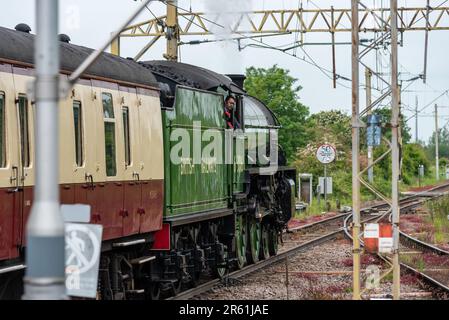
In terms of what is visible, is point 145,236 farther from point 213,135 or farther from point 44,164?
point 44,164

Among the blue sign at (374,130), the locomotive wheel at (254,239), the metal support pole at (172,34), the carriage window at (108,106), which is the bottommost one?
the locomotive wheel at (254,239)

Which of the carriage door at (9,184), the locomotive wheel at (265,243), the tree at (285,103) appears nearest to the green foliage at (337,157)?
the tree at (285,103)

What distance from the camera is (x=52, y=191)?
648 centimetres

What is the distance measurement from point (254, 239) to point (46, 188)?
15.2 metres

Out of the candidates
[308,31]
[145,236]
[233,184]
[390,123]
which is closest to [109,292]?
[145,236]

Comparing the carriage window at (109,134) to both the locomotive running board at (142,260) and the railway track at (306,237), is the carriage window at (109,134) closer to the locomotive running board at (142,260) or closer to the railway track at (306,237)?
the locomotive running board at (142,260)

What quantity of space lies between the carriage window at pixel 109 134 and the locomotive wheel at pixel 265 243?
9783 millimetres

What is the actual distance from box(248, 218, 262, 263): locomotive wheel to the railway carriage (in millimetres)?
42

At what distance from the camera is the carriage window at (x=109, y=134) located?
12.7m

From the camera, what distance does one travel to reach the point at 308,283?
17.4 m

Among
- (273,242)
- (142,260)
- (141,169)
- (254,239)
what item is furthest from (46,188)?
(273,242)

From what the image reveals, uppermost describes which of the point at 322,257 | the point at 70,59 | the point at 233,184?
the point at 70,59

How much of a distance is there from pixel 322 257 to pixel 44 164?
16.4 m

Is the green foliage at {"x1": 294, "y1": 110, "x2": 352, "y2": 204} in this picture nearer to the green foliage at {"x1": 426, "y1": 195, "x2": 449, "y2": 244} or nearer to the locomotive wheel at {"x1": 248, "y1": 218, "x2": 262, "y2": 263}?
the green foliage at {"x1": 426, "y1": 195, "x2": 449, "y2": 244}
